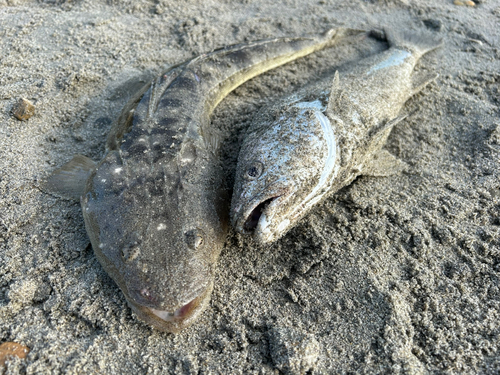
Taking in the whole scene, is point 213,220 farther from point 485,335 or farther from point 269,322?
point 485,335

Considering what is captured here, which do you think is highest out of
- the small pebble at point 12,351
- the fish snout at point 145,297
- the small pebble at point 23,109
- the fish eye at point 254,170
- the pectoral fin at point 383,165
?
the fish eye at point 254,170

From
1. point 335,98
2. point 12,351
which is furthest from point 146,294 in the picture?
point 335,98

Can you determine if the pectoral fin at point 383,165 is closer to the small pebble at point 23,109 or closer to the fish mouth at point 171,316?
the fish mouth at point 171,316

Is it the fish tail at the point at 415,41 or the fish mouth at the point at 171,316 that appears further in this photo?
the fish tail at the point at 415,41

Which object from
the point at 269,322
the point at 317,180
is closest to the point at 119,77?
the point at 317,180

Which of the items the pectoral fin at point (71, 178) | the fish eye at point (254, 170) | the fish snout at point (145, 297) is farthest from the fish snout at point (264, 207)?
the pectoral fin at point (71, 178)
